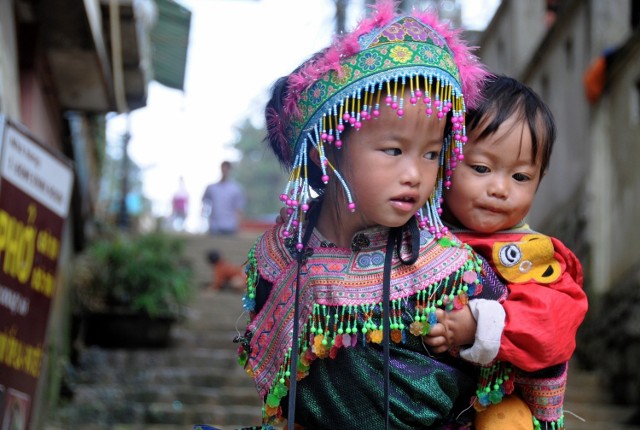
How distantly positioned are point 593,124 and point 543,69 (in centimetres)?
344

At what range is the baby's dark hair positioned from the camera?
287 cm

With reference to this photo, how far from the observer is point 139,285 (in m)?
11.0

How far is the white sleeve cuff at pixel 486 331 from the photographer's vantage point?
2.69m

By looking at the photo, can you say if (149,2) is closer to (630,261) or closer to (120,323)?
(120,323)

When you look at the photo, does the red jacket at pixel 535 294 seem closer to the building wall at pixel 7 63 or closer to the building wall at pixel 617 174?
the building wall at pixel 7 63

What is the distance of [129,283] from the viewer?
11047mm

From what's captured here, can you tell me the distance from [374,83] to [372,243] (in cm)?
45

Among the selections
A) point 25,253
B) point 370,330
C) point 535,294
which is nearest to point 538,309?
point 535,294

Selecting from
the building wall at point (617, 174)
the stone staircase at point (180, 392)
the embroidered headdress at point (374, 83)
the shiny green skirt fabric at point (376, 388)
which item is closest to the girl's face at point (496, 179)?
the embroidered headdress at point (374, 83)

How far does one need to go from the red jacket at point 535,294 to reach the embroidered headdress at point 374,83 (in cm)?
21

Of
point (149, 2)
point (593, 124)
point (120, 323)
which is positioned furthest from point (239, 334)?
point (593, 124)

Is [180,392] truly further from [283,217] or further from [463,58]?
[463,58]

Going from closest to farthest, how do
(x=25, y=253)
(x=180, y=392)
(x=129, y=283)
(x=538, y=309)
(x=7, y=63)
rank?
(x=538, y=309) → (x=25, y=253) → (x=7, y=63) → (x=180, y=392) → (x=129, y=283)

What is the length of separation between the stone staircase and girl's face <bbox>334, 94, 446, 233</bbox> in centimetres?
539
